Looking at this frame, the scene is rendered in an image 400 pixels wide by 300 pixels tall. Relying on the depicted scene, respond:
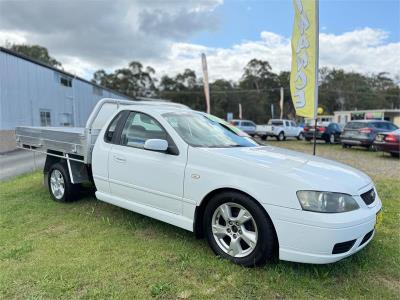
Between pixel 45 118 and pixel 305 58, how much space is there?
18.4 metres

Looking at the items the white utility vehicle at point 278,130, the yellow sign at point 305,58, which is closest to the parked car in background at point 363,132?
the white utility vehicle at point 278,130

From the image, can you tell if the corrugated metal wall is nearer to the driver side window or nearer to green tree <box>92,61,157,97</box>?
the driver side window

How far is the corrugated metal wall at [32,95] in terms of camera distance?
1658 cm

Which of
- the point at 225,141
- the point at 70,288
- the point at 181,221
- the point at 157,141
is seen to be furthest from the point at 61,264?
the point at 225,141

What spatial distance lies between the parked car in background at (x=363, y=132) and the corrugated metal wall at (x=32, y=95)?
17.4 m

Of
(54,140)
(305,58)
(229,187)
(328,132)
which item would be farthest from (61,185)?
(328,132)

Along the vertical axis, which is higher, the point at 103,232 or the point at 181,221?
the point at 181,221

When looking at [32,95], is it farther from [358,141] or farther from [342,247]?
[342,247]

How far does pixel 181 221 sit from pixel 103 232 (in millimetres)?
1233

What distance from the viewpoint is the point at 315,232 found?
9.80 feet

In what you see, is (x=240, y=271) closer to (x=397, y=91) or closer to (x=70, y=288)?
(x=70, y=288)

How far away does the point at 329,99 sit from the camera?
262ft

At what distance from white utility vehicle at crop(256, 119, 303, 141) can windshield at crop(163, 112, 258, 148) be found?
22.9 meters

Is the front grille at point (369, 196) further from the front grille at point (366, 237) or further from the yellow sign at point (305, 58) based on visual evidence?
the yellow sign at point (305, 58)
